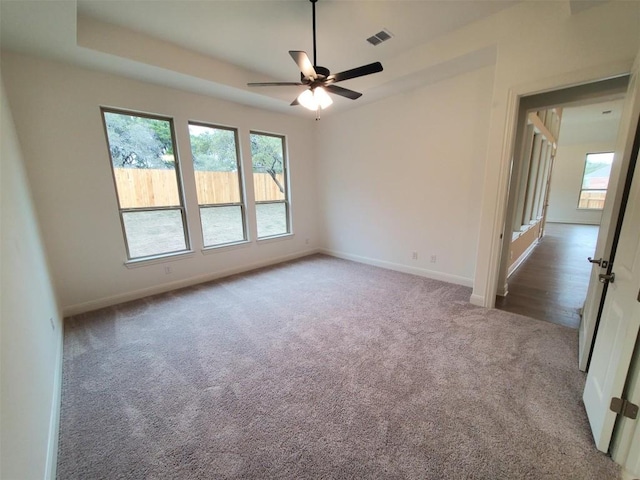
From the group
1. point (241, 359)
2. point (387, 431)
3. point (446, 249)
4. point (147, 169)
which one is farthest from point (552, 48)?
point (147, 169)

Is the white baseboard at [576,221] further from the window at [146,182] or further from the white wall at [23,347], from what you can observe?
the white wall at [23,347]

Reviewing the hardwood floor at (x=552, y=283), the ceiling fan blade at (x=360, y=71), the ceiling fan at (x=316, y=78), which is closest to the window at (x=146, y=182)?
the ceiling fan at (x=316, y=78)

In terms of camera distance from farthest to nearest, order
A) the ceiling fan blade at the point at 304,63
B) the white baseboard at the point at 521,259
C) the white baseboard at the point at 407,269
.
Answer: the white baseboard at the point at 521,259 → the white baseboard at the point at 407,269 → the ceiling fan blade at the point at 304,63

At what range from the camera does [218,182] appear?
4.17 m

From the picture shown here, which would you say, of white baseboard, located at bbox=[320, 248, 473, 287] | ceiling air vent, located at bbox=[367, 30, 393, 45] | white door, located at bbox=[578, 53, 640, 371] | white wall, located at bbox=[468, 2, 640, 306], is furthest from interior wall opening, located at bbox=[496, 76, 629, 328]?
ceiling air vent, located at bbox=[367, 30, 393, 45]

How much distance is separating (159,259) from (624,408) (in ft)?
14.9

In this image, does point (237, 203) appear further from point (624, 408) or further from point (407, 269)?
point (624, 408)

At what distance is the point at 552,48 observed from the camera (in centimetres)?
228

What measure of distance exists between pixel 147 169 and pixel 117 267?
1.37m

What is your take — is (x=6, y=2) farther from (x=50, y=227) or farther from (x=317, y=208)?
(x=317, y=208)

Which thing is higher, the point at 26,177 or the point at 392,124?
the point at 392,124

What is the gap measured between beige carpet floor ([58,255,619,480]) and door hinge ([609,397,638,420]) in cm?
29

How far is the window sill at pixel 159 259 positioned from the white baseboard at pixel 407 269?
9.27 ft

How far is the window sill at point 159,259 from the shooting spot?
343 cm
